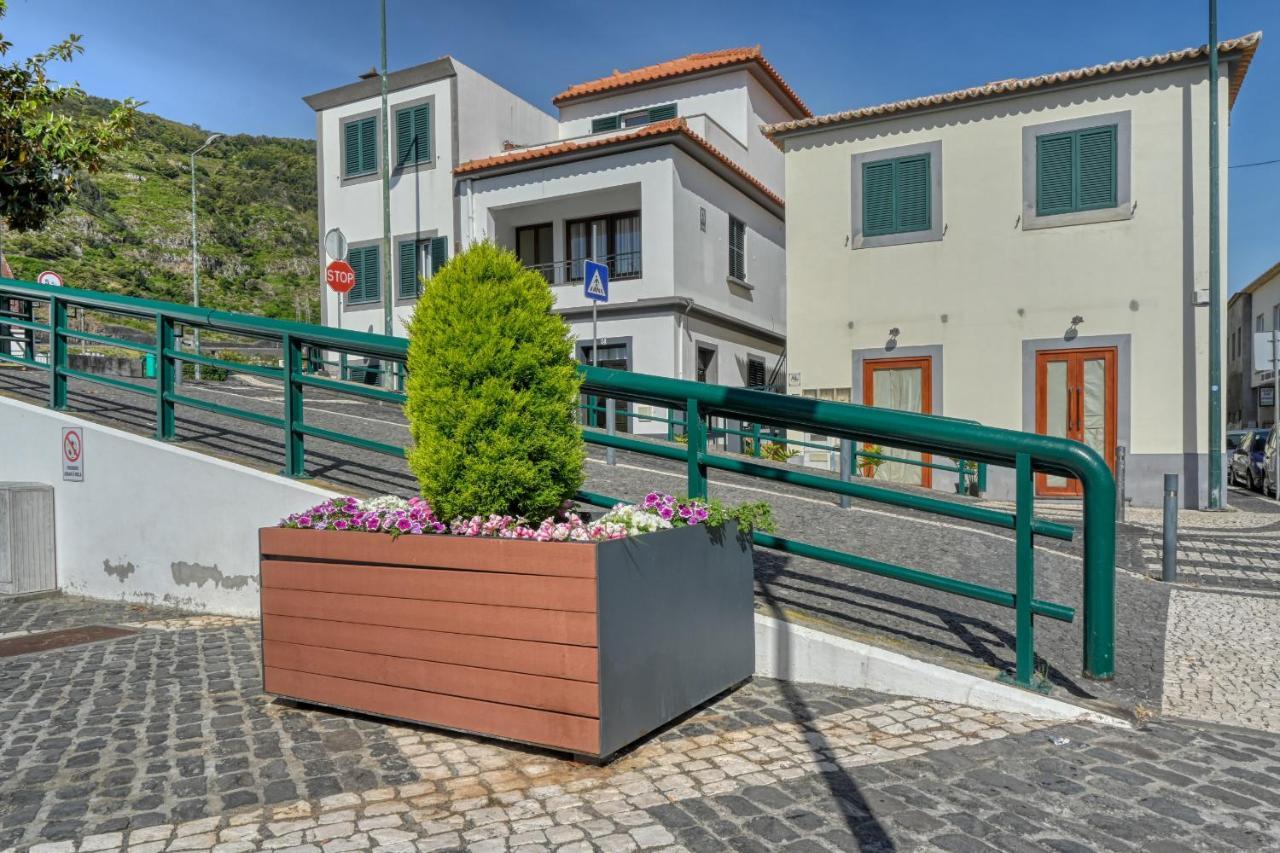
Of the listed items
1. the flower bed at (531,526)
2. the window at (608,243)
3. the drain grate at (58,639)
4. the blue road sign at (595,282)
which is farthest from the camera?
the window at (608,243)

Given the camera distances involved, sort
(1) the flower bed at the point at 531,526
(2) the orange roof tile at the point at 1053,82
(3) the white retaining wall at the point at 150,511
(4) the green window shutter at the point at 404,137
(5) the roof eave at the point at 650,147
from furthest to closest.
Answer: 1. (4) the green window shutter at the point at 404,137
2. (5) the roof eave at the point at 650,147
3. (2) the orange roof tile at the point at 1053,82
4. (3) the white retaining wall at the point at 150,511
5. (1) the flower bed at the point at 531,526

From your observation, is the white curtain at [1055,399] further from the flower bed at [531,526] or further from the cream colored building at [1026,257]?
the flower bed at [531,526]

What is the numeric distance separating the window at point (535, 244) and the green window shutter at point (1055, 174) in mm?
10960

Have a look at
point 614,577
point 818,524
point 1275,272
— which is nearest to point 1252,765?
point 614,577

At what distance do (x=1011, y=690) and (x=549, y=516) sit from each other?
81.4 inches

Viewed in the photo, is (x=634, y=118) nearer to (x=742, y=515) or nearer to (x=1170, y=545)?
(x=1170, y=545)

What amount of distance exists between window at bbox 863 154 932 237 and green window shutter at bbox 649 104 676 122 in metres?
8.06

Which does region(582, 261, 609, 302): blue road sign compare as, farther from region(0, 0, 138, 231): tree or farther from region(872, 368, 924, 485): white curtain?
region(872, 368, 924, 485): white curtain

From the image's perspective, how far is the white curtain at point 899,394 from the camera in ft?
47.8

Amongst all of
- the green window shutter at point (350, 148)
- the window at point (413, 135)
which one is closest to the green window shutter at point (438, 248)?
the window at point (413, 135)

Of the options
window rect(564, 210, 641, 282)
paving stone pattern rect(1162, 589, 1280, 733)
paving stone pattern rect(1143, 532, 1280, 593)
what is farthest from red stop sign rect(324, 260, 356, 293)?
paving stone pattern rect(1162, 589, 1280, 733)

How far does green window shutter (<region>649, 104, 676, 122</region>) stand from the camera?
21703mm

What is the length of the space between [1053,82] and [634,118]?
36.6 feet

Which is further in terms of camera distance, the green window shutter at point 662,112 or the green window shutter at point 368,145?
the green window shutter at point 368,145
